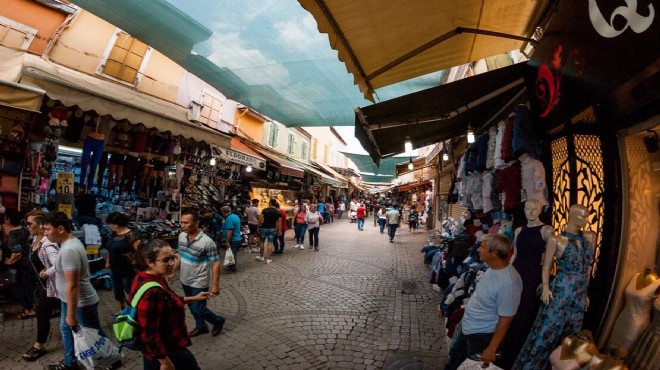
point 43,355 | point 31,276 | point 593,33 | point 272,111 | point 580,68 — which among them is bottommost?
point 43,355

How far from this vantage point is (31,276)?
16.0 ft

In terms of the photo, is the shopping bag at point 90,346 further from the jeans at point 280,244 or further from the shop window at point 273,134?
the shop window at point 273,134

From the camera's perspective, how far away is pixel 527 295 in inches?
123

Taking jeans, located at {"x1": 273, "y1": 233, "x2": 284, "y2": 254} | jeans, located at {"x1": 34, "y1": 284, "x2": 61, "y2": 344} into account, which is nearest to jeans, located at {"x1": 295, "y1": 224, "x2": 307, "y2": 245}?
jeans, located at {"x1": 273, "y1": 233, "x2": 284, "y2": 254}

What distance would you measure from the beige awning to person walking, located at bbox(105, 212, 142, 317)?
3.83 meters

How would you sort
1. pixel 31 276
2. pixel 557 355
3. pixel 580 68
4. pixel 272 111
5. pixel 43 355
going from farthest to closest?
pixel 272 111 → pixel 31 276 → pixel 43 355 → pixel 557 355 → pixel 580 68

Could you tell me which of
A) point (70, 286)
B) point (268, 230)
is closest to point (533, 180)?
point (70, 286)

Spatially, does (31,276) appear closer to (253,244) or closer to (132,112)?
(132,112)

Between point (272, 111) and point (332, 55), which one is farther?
point (272, 111)

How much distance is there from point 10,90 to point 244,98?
380 cm

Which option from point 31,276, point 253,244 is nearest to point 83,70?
point 31,276

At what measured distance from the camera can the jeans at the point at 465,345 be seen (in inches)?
109

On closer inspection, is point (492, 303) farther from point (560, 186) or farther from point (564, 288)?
point (560, 186)

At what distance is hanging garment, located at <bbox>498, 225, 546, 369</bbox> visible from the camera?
3.09m
